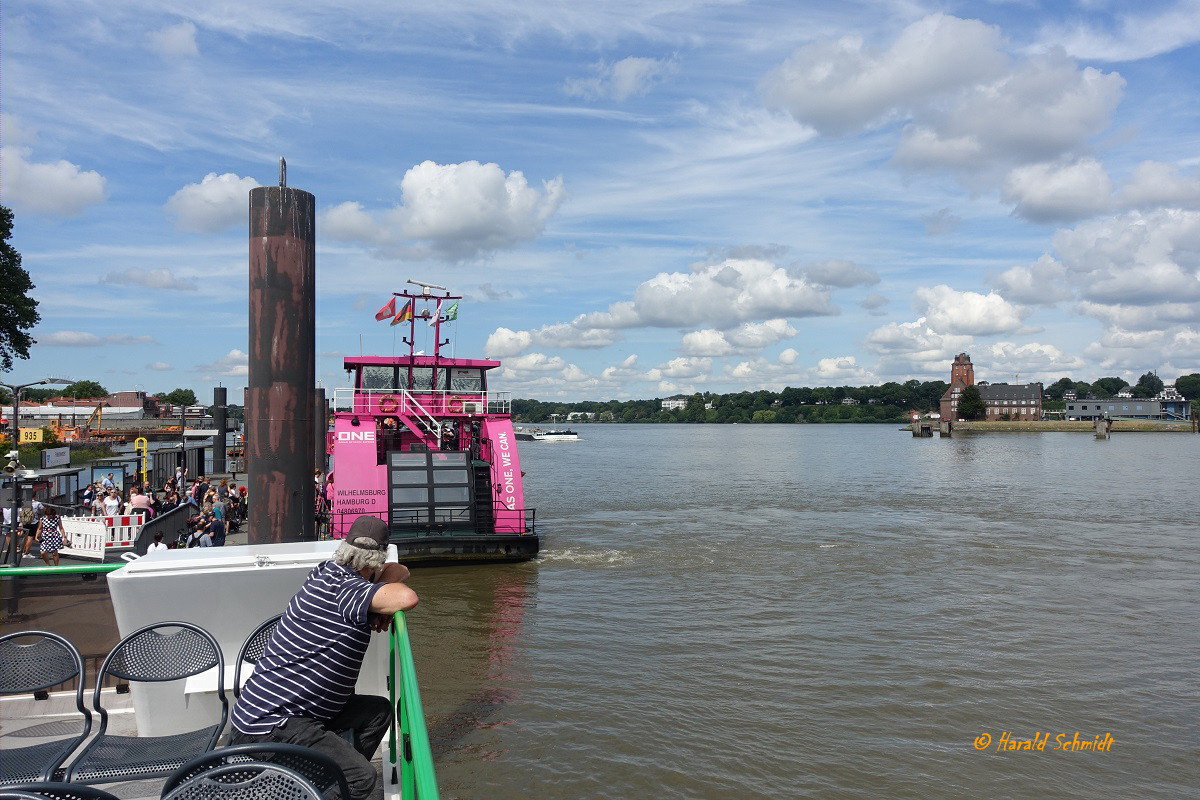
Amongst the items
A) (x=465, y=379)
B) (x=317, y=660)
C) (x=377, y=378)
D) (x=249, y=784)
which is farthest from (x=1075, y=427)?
(x=249, y=784)

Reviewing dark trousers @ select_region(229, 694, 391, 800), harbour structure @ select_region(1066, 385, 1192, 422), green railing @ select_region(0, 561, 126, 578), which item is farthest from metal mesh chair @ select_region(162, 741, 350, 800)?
harbour structure @ select_region(1066, 385, 1192, 422)

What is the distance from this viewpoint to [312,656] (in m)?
3.74

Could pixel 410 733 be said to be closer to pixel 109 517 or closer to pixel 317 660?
pixel 317 660

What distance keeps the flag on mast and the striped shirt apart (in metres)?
20.2

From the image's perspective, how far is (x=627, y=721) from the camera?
9844mm

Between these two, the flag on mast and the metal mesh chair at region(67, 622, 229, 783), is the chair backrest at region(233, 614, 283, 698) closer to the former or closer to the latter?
the metal mesh chair at region(67, 622, 229, 783)

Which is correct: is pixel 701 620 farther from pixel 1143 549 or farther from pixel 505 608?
pixel 1143 549

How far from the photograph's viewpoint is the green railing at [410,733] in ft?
8.22

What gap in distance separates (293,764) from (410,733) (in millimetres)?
583

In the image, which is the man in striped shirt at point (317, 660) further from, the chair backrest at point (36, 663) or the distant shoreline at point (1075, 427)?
the distant shoreline at point (1075, 427)

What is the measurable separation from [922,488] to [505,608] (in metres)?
32.9

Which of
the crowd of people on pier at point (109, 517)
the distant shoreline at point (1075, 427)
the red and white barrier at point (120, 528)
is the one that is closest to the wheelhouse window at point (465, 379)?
the crowd of people on pier at point (109, 517)

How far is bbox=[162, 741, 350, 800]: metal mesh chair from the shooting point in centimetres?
285

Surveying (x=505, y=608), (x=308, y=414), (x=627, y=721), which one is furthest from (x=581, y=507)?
(x=308, y=414)
